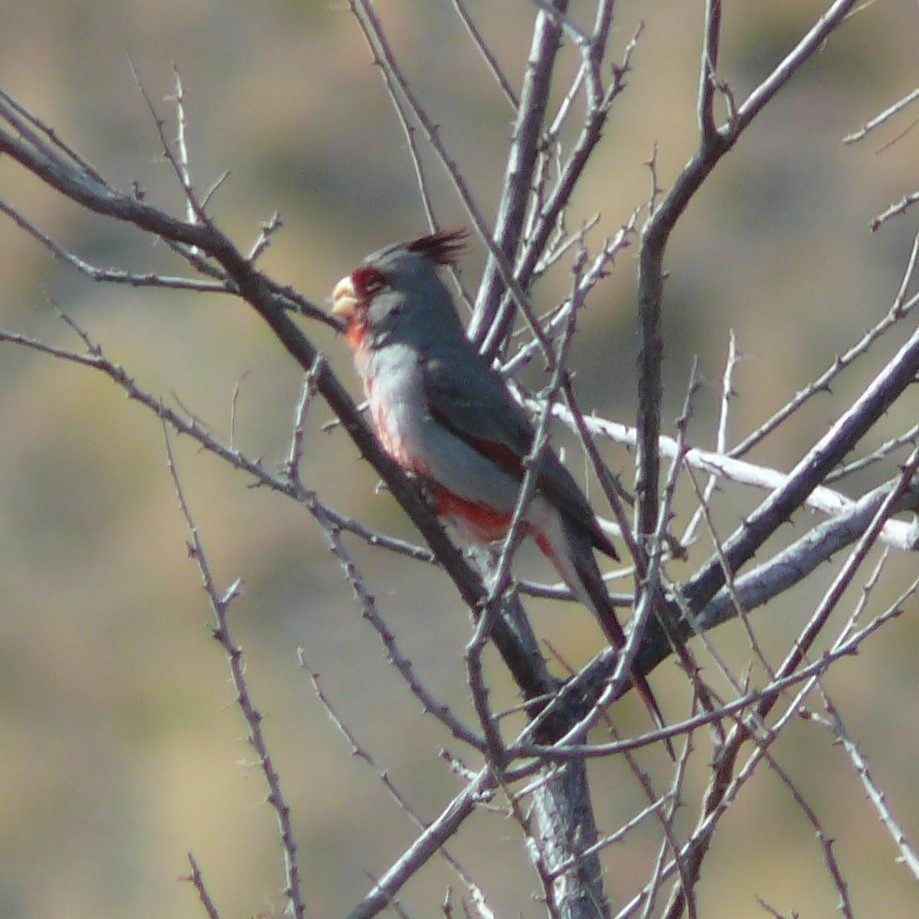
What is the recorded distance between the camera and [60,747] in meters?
18.2

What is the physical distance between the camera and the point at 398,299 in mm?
5336

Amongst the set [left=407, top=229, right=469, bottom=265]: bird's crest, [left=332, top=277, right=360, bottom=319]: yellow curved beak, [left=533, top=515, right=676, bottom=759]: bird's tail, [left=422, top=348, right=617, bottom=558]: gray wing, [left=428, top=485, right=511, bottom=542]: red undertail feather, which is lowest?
[left=533, top=515, right=676, bottom=759]: bird's tail

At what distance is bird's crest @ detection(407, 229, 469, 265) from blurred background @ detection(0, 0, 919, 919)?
7.41m

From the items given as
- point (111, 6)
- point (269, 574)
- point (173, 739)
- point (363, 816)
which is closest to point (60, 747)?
point (173, 739)

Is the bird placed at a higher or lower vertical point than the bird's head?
lower

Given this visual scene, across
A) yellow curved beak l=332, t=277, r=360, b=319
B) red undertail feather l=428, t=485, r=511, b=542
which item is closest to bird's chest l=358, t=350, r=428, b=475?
red undertail feather l=428, t=485, r=511, b=542

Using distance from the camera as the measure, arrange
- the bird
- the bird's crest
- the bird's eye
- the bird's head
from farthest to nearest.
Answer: the bird's eye < the bird's head < the bird's crest < the bird

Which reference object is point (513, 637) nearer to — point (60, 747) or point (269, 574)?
point (269, 574)

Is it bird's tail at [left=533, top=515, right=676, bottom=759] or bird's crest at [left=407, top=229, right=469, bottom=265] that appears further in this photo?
bird's crest at [left=407, top=229, right=469, bottom=265]

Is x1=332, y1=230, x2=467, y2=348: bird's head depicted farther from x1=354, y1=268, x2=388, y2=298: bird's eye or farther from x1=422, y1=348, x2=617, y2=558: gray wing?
x1=422, y1=348, x2=617, y2=558: gray wing

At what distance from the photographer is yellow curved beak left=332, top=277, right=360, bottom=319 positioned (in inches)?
213

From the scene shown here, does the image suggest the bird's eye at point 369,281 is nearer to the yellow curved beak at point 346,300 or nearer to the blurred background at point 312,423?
the yellow curved beak at point 346,300

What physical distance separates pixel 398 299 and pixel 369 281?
135mm

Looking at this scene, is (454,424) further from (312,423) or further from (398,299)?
(312,423)
